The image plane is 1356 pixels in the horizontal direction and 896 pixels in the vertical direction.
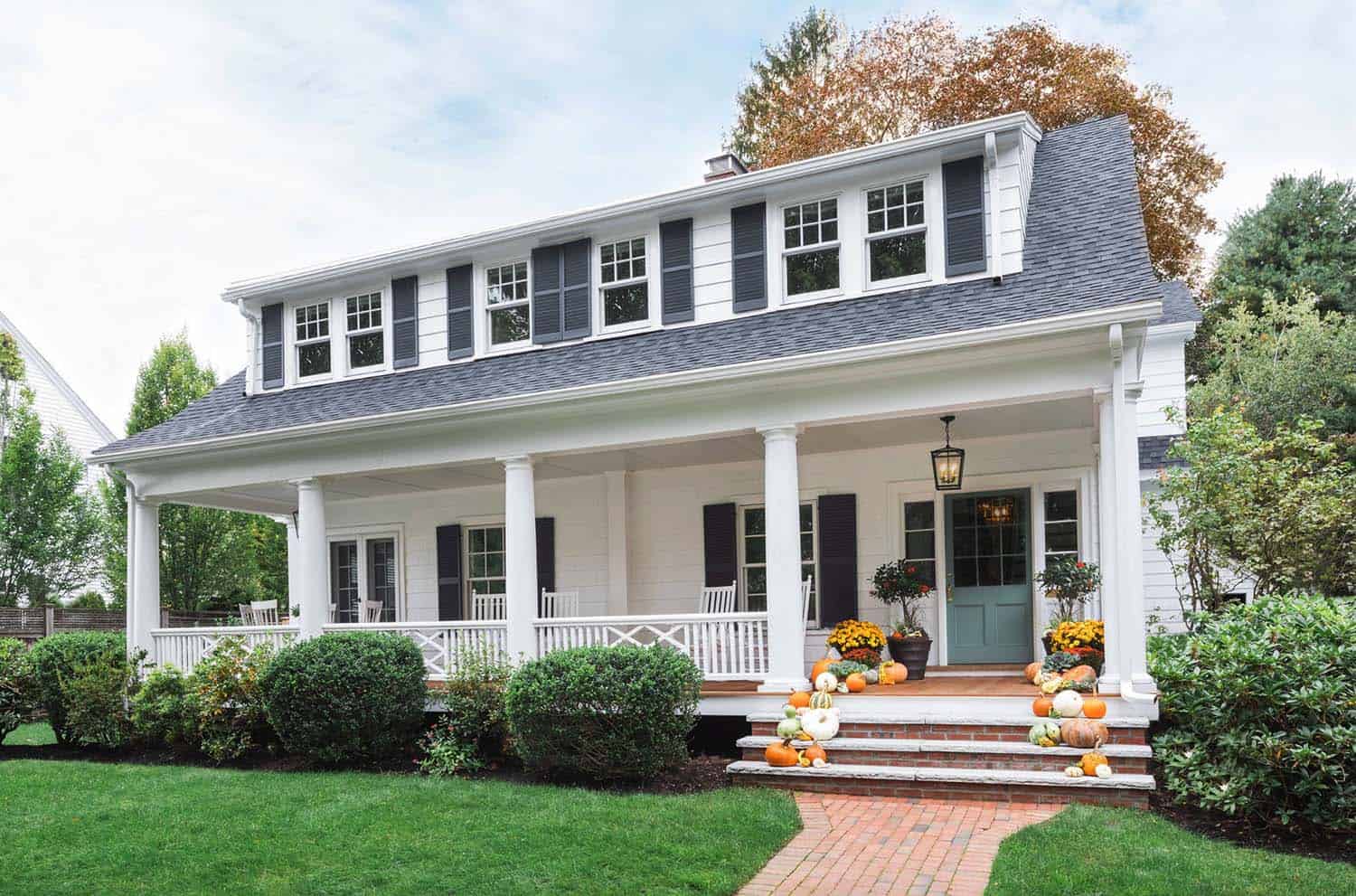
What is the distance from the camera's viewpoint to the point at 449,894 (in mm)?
5680

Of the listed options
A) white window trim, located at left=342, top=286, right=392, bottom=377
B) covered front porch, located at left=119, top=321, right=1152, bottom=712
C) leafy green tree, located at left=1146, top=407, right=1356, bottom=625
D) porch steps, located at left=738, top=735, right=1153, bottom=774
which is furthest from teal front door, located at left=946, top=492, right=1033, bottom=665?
white window trim, located at left=342, top=286, right=392, bottom=377

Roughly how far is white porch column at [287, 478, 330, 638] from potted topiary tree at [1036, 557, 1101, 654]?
24.0ft

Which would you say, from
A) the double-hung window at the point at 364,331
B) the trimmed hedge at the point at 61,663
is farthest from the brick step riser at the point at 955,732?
the trimmed hedge at the point at 61,663

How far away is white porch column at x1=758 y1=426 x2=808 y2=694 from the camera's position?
350 inches

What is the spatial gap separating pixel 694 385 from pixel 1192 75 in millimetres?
17614

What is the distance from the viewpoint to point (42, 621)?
59.4ft

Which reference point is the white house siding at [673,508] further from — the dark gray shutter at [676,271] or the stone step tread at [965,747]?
the stone step tread at [965,747]

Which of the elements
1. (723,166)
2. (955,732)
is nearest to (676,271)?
(723,166)

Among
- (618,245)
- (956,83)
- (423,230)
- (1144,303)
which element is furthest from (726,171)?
(423,230)

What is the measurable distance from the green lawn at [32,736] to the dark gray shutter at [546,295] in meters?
7.10

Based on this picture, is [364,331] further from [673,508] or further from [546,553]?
[673,508]

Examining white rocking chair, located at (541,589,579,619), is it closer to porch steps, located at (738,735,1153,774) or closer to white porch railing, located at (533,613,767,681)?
white porch railing, located at (533,613,767,681)

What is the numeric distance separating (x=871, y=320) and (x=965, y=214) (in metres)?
1.38

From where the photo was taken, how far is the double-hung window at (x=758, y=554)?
39.3ft
